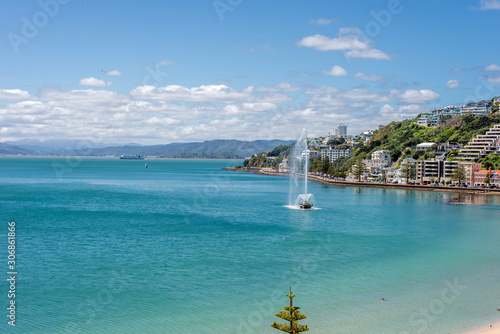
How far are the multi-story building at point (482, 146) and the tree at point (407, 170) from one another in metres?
11.8

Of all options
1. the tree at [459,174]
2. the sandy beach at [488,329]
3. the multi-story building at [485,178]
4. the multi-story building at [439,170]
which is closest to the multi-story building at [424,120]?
the multi-story building at [439,170]

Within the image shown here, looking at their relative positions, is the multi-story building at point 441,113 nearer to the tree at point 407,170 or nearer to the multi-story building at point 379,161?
the multi-story building at point 379,161

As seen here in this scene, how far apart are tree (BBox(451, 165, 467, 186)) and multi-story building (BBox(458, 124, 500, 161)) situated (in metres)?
9.03

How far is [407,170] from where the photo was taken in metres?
99.5

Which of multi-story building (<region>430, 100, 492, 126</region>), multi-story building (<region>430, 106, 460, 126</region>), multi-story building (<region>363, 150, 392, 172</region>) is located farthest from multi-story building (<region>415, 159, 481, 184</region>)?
multi-story building (<region>430, 100, 492, 126</region>)

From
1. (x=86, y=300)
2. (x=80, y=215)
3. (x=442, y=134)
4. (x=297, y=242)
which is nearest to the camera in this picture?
(x=86, y=300)

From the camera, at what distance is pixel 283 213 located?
50.2 metres

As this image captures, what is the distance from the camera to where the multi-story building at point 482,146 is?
100 meters

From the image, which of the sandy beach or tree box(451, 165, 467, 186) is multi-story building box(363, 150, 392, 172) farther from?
the sandy beach

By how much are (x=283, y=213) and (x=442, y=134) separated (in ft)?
328

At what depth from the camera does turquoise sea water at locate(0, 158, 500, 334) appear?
17.9m

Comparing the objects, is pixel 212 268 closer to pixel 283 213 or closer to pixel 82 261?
pixel 82 261

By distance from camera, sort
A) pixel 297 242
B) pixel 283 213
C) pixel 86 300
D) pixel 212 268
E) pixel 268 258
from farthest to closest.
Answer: pixel 283 213, pixel 297 242, pixel 268 258, pixel 212 268, pixel 86 300

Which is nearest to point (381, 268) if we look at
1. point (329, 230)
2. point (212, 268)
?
point (212, 268)
